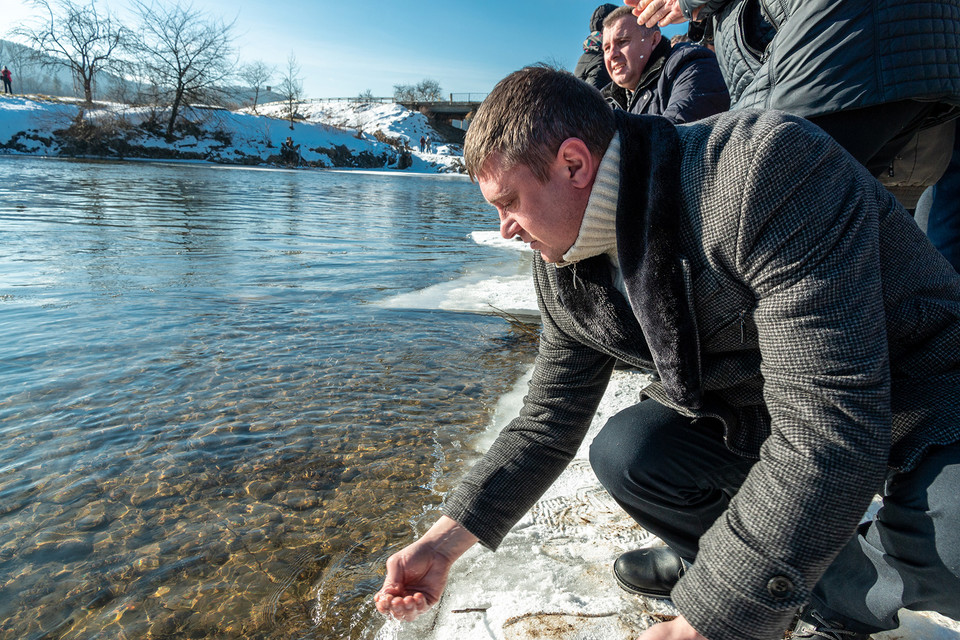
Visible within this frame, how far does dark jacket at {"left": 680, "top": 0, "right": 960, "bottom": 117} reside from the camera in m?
1.62

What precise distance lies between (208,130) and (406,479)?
4398cm

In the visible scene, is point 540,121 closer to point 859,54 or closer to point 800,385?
point 800,385

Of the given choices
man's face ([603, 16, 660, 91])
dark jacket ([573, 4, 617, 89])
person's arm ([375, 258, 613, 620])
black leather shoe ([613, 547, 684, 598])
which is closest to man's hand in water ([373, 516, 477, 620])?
person's arm ([375, 258, 613, 620])

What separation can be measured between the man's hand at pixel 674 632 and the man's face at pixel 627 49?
3.28m

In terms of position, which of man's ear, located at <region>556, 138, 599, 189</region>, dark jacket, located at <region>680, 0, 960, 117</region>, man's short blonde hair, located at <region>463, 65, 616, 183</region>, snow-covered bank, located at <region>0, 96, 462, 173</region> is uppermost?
dark jacket, located at <region>680, 0, 960, 117</region>

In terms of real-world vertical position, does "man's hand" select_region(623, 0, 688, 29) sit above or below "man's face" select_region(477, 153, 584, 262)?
above

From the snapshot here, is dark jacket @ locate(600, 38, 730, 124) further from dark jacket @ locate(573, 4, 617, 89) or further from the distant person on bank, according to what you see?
dark jacket @ locate(573, 4, 617, 89)

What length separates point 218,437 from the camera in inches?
121

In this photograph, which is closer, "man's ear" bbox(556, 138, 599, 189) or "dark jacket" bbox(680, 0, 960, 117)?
Result: "man's ear" bbox(556, 138, 599, 189)

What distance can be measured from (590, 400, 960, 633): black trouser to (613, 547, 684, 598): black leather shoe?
0.09 meters

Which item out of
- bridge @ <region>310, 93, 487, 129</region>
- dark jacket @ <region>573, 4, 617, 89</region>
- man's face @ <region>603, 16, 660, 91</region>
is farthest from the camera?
bridge @ <region>310, 93, 487, 129</region>

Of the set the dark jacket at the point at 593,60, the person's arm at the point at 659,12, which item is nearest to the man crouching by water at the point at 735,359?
the person's arm at the point at 659,12

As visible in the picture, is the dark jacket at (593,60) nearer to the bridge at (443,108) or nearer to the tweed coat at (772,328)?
the tweed coat at (772,328)

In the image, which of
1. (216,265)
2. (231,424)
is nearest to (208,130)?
(216,265)
